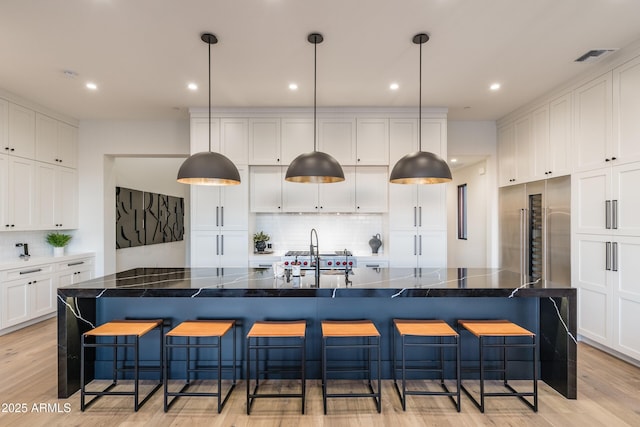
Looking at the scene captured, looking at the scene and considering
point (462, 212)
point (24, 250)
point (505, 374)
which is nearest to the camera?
point (505, 374)

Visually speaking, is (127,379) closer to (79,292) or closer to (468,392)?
(79,292)

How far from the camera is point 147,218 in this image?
655 centimetres

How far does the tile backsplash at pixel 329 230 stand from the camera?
17.3 ft

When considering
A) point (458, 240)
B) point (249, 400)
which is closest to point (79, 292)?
point (249, 400)

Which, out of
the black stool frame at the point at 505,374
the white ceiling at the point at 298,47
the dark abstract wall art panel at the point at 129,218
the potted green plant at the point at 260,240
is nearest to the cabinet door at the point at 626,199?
the white ceiling at the point at 298,47

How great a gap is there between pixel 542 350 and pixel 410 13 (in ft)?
9.42

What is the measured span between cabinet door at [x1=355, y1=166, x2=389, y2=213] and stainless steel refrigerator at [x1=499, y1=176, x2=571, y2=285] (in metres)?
1.85

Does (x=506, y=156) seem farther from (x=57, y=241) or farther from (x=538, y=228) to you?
(x=57, y=241)

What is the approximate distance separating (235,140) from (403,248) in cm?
Answer: 276

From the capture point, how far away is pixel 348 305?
2.80 metres

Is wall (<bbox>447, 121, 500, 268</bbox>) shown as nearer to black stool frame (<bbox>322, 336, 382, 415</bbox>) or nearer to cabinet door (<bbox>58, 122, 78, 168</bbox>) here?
black stool frame (<bbox>322, 336, 382, 415</bbox>)

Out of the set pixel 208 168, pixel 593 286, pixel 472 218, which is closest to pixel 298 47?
pixel 208 168

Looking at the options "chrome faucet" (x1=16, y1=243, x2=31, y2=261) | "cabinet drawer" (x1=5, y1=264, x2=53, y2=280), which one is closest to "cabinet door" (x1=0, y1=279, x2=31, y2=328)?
"cabinet drawer" (x1=5, y1=264, x2=53, y2=280)

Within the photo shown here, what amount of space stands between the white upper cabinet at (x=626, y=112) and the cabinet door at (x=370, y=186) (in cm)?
249
